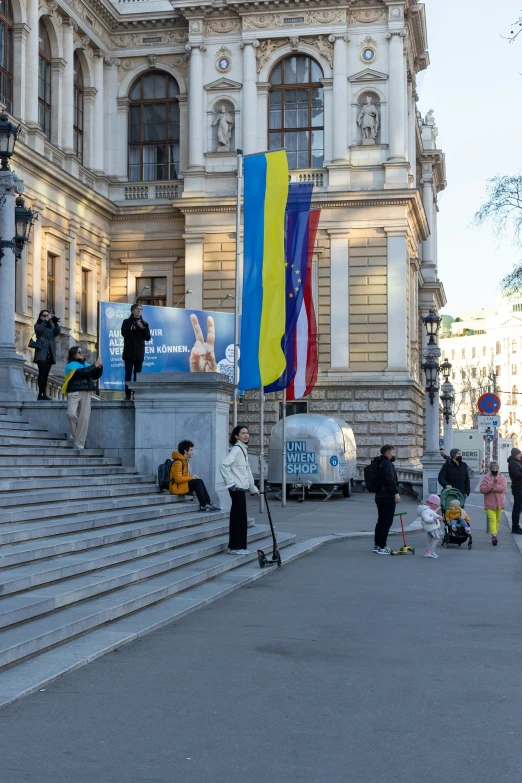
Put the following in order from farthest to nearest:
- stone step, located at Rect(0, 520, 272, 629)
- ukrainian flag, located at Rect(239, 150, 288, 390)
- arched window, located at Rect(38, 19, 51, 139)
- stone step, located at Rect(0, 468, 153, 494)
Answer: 1. arched window, located at Rect(38, 19, 51, 139)
2. ukrainian flag, located at Rect(239, 150, 288, 390)
3. stone step, located at Rect(0, 468, 153, 494)
4. stone step, located at Rect(0, 520, 272, 629)

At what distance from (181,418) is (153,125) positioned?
29850mm

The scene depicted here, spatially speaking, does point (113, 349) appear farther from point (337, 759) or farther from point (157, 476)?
point (337, 759)

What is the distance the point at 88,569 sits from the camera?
→ 1063 cm

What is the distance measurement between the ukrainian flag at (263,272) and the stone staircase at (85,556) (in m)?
4.75

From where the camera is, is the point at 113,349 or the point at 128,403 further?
the point at 113,349

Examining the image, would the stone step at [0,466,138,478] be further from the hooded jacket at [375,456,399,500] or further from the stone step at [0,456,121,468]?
the hooded jacket at [375,456,399,500]

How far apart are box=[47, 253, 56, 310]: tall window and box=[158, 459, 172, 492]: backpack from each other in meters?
22.2

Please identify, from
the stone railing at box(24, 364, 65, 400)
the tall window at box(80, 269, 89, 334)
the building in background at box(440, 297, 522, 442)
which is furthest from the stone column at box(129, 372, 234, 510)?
the building in background at box(440, 297, 522, 442)

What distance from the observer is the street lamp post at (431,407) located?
94.0 ft

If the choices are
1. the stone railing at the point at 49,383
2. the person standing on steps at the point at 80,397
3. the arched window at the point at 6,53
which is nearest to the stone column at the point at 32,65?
the arched window at the point at 6,53

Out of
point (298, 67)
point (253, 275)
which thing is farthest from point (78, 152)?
point (253, 275)

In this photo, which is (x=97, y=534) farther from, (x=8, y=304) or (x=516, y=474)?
(x=516, y=474)

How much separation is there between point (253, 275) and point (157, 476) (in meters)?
5.93

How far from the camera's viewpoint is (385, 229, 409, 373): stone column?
41.2 metres
